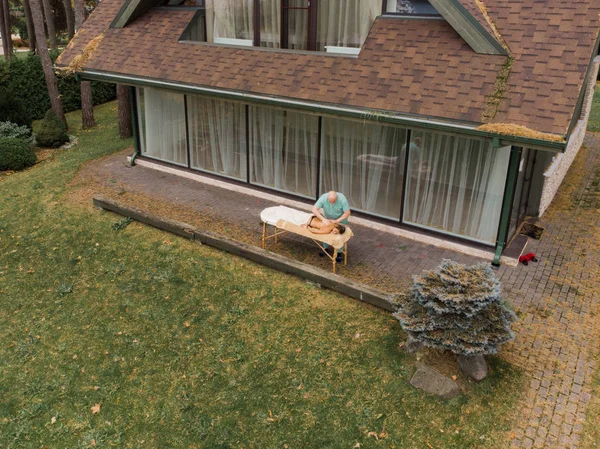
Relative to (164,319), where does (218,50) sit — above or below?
above

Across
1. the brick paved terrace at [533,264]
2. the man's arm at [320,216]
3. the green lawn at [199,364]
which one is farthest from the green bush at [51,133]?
the man's arm at [320,216]

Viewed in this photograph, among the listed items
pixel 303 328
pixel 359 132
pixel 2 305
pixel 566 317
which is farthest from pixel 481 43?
pixel 2 305

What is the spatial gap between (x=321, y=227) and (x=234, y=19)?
6653 mm

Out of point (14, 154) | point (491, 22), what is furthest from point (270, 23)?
point (14, 154)

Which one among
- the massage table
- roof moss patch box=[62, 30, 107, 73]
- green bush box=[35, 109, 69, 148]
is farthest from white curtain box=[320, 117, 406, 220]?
green bush box=[35, 109, 69, 148]

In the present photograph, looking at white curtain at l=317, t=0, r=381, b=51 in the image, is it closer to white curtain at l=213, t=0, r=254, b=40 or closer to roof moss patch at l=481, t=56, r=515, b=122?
white curtain at l=213, t=0, r=254, b=40

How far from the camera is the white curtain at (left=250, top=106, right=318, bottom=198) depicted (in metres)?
12.1

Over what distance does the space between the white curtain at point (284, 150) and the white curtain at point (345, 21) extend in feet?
5.91

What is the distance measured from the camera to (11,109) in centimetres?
1844

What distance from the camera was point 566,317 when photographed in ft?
27.4

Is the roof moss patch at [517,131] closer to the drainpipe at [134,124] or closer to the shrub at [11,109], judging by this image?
the drainpipe at [134,124]

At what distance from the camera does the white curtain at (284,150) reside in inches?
477

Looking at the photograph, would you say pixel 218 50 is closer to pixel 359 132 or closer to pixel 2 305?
pixel 359 132

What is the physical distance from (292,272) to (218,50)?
6.35 m
